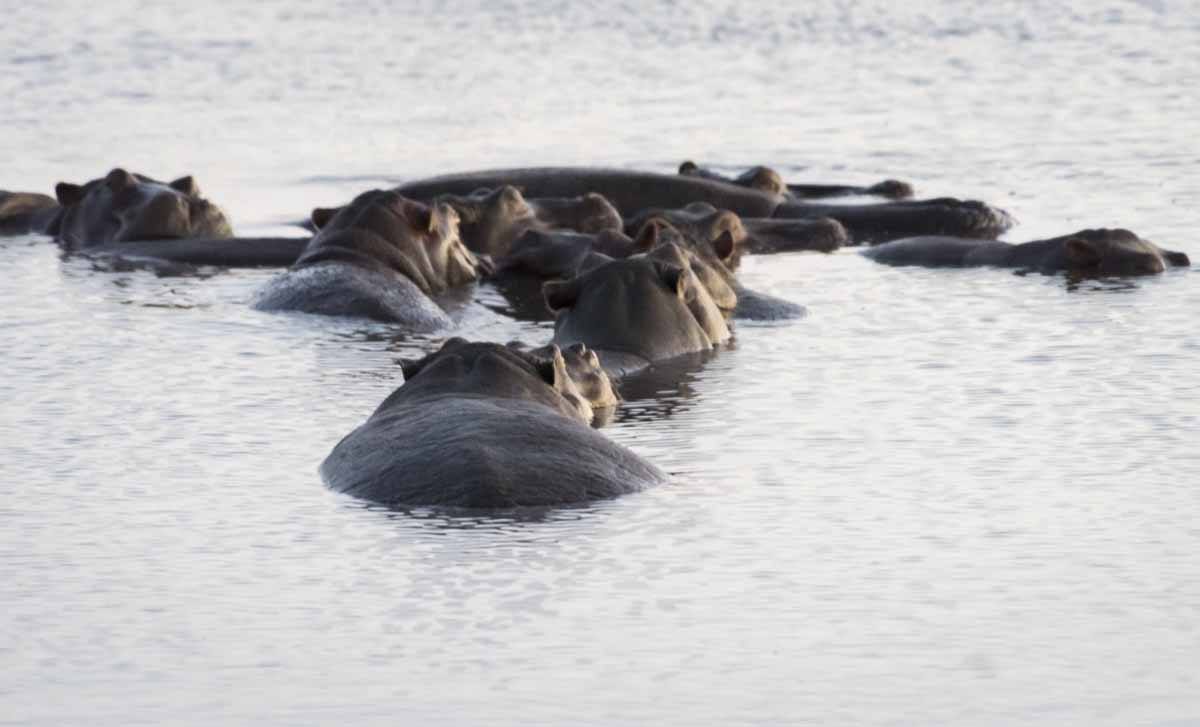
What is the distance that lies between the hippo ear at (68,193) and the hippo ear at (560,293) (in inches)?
216

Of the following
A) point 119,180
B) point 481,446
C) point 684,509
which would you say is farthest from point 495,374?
point 119,180

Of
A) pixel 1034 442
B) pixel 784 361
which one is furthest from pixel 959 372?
pixel 1034 442

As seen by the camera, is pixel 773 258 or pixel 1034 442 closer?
pixel 1034 442

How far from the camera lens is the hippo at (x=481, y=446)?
832 centimetres

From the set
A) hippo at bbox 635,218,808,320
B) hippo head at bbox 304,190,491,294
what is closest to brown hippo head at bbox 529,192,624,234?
hippo head at bbox 304,190,491,294

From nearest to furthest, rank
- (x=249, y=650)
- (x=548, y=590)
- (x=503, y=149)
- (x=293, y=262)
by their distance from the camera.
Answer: (x=249, y=650)
(x=548, y=590)
(x=293, y=262)
(x=503, y=149)

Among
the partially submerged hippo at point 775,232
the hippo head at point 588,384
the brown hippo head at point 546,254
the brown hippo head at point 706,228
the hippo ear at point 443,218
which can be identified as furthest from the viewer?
the partially submerged hippo at point 775,232

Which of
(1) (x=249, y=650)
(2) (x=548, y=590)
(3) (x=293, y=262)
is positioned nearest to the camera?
(1) (x=249, y=650)

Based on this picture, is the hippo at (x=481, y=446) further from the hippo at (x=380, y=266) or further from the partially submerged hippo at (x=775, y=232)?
the partially submerged hippo at (x=775, y=232)

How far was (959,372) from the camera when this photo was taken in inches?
445

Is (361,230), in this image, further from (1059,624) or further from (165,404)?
(1059,624)

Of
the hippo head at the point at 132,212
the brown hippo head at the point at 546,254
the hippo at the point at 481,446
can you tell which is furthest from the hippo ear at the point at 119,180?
the hippo at the point at 481,446

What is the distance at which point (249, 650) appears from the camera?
22.9 feet

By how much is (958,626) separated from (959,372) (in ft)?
14.0
